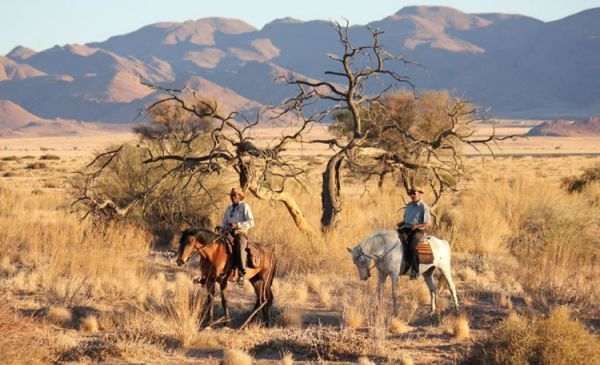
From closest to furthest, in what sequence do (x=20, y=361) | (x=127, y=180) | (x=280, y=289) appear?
1. (x=20, y=361)
2. (x=280, y=289)
3. (x=127, y=180)

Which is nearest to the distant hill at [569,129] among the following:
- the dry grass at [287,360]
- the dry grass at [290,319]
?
the dry grass at [290,319]

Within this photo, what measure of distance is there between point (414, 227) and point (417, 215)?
22cm

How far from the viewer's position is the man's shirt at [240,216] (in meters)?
12.9

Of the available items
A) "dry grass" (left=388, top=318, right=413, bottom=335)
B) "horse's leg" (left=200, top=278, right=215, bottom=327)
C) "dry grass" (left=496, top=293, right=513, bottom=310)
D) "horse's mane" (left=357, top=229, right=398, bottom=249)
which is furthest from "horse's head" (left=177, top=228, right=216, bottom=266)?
"dry grass" (left=496, top=293, right=513, bottom=310)

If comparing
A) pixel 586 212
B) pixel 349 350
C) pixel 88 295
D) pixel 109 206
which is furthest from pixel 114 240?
pixel 586 212

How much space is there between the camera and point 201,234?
12.4 metres

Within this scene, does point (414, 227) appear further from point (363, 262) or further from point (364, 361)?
point (364, 361)

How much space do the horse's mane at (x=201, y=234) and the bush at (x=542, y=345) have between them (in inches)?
160

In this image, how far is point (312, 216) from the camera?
22.2m

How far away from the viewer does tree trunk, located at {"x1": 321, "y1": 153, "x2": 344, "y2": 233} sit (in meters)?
19.7

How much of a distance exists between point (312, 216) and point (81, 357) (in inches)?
458

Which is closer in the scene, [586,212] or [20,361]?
[20,361]

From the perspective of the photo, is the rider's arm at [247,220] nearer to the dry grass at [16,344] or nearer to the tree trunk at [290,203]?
the dry grass at [16,344]

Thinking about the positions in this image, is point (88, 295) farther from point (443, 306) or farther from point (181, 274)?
point (443, 306)
